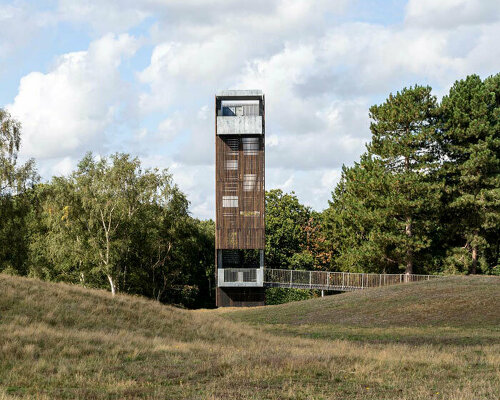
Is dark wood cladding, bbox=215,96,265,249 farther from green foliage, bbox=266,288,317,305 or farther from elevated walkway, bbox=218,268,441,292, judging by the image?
green foliage, bbox=266,288,317,305

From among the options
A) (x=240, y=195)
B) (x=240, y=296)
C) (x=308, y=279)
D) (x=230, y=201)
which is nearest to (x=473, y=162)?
(x=308, y=279)

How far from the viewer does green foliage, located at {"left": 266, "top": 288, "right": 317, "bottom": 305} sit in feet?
211

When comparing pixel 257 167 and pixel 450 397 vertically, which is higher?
pixel 257 167

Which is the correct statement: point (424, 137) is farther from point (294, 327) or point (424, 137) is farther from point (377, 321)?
point (294, 327)

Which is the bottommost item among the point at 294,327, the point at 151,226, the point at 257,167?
the point at 294,327

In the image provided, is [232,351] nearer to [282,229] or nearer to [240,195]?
[240,195]

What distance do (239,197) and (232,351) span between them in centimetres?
3173

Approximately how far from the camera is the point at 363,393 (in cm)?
1185

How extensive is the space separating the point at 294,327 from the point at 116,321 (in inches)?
452

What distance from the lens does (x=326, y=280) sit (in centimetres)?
5062

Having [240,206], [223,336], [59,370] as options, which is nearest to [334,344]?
[223,336]

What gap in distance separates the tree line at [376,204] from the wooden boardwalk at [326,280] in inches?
64.9

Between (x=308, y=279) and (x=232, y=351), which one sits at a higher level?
(x=308, y=279)

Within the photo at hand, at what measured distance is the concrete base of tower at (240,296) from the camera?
50.2m
